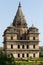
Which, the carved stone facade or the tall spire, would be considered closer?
the carved stone facade

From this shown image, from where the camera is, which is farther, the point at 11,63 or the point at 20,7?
the point at 20,7

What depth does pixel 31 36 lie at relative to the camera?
60.1 meters

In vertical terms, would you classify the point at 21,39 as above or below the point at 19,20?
below

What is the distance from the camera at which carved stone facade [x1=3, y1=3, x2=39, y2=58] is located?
58969mm

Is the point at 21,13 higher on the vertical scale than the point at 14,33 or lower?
higher

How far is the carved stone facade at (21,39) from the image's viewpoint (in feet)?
193

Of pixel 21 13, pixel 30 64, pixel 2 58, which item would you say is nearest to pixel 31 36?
pixel 21 13

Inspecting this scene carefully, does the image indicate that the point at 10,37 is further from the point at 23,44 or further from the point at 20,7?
the point at 20,7

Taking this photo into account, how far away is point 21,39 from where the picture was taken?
197 ft

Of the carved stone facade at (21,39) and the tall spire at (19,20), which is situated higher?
the tall spire at (19,20)

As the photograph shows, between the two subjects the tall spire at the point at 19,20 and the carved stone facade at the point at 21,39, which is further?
the tall spire at the point at 19,20

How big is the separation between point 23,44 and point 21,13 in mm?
6292

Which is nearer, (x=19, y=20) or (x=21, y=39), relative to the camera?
(x=21, y=39)

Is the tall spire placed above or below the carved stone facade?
above
